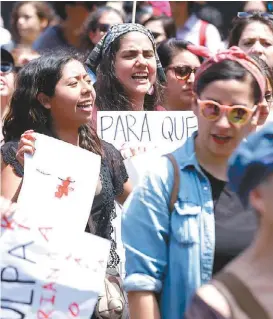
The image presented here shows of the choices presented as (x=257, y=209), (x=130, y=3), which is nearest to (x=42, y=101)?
(x=257, y=209)

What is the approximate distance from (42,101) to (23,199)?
72 centimetres

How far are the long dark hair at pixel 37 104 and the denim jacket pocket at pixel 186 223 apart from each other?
1.45 m

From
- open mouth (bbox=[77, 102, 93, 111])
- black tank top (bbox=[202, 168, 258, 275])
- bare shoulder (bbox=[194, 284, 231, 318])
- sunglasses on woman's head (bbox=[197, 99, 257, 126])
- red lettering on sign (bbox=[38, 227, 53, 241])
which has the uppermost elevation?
open mouth (bbox=[77, 102, 93, 111])

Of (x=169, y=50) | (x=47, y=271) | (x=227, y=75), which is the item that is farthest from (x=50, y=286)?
(x=169, y=50)

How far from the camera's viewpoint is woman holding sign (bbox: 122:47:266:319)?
3.70 metres

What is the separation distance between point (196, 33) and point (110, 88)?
142 inches

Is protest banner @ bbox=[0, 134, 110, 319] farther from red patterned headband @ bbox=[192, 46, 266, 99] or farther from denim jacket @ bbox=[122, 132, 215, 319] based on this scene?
red patterned headband @ bbox=[192, 46, 266, 99]

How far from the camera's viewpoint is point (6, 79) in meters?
6.39

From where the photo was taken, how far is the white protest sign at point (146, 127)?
19.3 ft

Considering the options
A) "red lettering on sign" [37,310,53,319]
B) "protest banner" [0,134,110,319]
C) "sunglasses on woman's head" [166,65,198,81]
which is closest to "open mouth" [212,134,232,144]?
"protest banner" [0,134,110,319]

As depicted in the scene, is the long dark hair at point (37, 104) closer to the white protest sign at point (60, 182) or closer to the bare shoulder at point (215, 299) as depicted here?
the white protest sign at point (60, 182)

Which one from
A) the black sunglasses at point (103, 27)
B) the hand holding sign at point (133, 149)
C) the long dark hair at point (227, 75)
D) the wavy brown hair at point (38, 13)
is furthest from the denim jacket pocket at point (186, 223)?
the wavy brown hair at point (38, 13)

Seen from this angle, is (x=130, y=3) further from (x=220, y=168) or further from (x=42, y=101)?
(x=220, y=168)

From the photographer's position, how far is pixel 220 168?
12.5 ft
